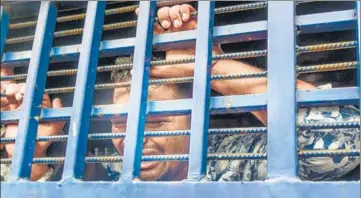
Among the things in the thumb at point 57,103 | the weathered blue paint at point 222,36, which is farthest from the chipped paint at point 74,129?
the thumb at point 57,103

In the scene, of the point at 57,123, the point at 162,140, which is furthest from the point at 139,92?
the point at 57,123

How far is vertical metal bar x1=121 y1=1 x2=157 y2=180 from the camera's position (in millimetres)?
1308

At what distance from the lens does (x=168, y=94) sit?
1891 mm

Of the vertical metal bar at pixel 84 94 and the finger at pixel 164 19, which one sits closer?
the vertical metal bar at pixel 84 94

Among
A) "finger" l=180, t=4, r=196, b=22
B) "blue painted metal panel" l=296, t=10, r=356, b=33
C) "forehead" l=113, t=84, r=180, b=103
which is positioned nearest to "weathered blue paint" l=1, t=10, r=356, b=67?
"blue painted metal panel" l=296, t=10, r=356, b=33

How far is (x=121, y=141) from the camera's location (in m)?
1.96

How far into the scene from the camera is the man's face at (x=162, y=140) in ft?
6.17

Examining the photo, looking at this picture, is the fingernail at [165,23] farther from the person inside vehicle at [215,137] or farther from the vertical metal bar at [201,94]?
the vertical metal bar at [201,94]

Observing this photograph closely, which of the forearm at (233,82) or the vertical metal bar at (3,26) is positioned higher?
the vertical metal bar at (3,26)

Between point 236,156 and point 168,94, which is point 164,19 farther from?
point 236,156

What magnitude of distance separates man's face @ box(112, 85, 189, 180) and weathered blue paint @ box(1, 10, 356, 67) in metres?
0.35

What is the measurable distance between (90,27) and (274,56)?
0.68 metres

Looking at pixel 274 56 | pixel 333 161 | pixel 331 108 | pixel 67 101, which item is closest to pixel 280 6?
pixel 274 56

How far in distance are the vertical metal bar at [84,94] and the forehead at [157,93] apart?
382 mm
